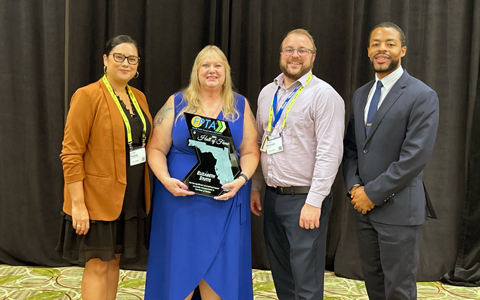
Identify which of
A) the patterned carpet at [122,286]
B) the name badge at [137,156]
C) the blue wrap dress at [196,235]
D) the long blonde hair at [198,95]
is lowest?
the patterned carpet at [122,286]

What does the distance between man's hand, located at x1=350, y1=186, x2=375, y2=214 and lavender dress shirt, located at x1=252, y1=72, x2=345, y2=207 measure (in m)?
0.14

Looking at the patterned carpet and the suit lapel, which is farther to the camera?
the patterned carpet

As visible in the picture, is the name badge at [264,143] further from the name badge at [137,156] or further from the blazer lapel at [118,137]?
the blazer lapel at [118,137]

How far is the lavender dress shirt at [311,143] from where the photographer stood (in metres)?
2.09

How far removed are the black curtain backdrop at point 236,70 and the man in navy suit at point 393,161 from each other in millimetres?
1082

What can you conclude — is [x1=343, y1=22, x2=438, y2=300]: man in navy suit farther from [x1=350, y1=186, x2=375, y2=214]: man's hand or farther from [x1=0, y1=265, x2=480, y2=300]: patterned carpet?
[x1=0, y1=265, x2=480, y2=300]: patterned carpet

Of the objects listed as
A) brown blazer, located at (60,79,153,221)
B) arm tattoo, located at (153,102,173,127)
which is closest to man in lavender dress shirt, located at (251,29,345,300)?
arm tattoo, located at (153,102,173,127)

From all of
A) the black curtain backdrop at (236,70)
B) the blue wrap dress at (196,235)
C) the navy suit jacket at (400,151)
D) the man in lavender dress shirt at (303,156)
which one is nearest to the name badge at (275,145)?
the man in lavender dress shirt at (303,156)

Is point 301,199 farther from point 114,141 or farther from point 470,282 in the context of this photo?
point 470,282

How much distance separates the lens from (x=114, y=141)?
81.2 inches

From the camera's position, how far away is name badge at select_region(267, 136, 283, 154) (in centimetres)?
216

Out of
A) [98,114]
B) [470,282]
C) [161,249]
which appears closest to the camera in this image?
[98,114]

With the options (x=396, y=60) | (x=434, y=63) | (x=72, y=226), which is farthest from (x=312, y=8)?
(x=72, y=226)

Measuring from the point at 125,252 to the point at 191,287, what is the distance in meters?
0.43
